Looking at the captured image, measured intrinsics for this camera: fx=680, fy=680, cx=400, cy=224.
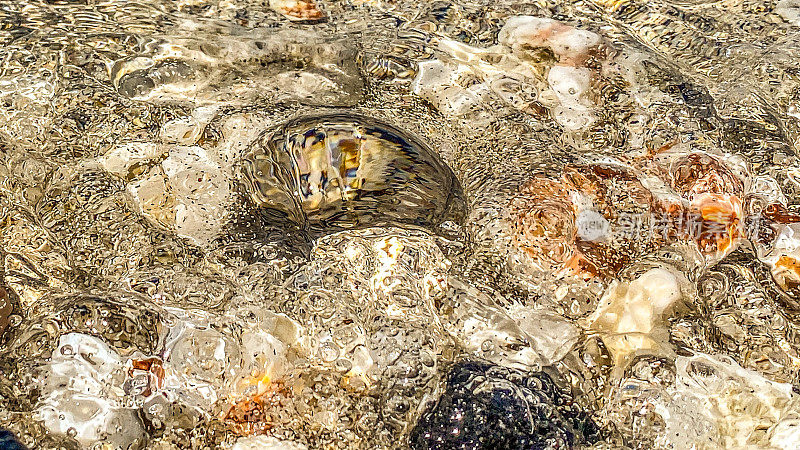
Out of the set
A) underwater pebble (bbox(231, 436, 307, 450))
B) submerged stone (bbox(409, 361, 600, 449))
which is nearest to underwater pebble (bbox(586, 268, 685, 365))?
submerged stone (bbox(409, 361, 600, 449))

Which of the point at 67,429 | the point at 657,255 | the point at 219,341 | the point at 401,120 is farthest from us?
the point at 401,120

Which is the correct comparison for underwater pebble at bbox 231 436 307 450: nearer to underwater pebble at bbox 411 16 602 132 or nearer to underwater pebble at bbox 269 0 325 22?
underwater pebble at bbox 411 16 602 132

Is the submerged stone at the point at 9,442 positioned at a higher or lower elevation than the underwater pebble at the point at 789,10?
lower

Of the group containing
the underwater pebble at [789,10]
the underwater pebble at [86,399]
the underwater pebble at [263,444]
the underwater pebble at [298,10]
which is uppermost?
the underwater pebble at [789,10]

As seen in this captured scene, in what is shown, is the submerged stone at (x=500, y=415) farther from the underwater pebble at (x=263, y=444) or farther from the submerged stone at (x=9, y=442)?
the submerged stone at (x=9, y=442)

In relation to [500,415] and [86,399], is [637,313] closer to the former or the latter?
[500,415]

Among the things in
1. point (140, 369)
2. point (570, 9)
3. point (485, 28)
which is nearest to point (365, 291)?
point (140, 369)

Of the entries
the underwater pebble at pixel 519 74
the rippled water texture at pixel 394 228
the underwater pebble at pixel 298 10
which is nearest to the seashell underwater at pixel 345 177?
the rippled water texture at pixel 394 228

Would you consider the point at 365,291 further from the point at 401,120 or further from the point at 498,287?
the point at 401,120
